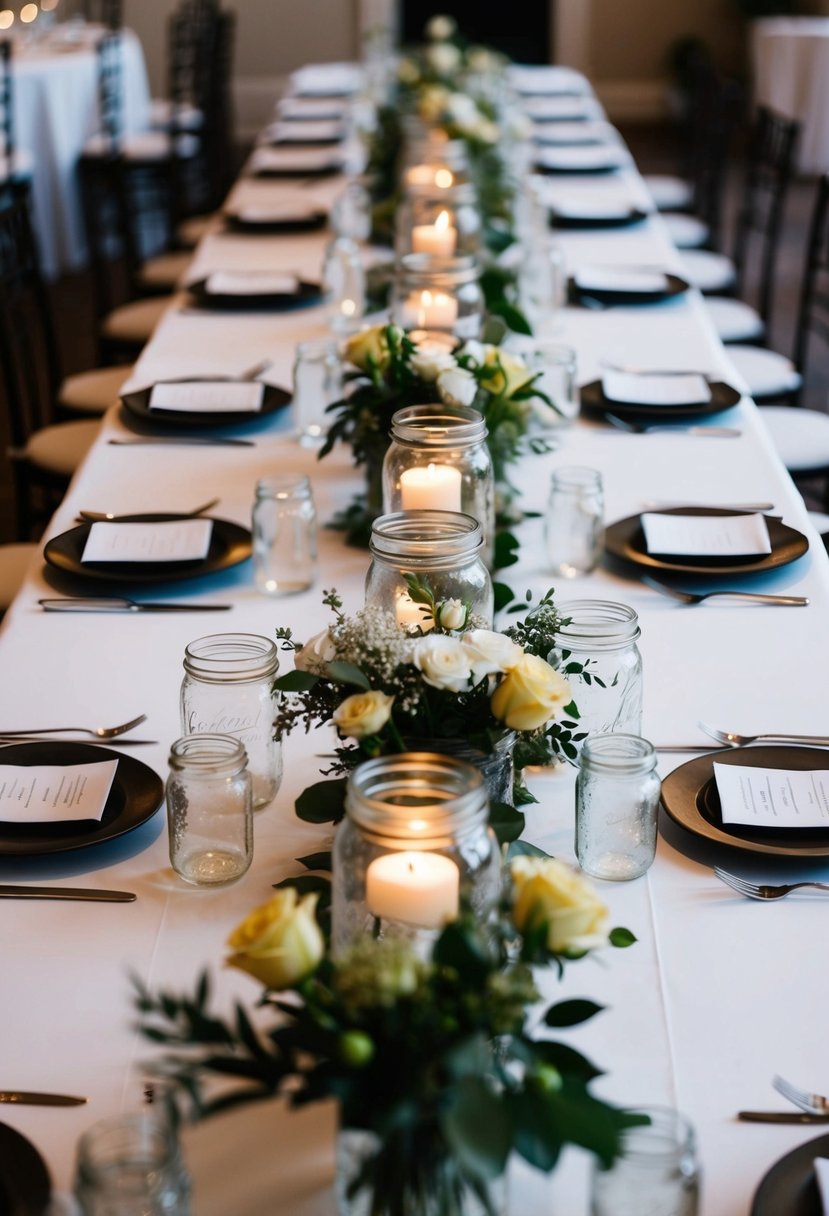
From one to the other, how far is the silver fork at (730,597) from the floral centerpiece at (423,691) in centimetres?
72

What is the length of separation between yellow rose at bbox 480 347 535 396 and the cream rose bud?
101 cm

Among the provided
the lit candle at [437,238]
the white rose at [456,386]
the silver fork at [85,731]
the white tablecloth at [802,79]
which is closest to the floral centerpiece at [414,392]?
the white rose at [456,386]

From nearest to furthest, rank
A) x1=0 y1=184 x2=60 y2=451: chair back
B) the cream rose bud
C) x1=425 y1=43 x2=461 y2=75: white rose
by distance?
the cream rose bud → x1=0 y1=184 x2=60 y2=451: chair back → x1=425 y1=43 x2=461 y2=75: white rose

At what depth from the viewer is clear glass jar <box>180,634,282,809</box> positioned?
59.3 inches

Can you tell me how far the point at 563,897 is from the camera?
3.08ft

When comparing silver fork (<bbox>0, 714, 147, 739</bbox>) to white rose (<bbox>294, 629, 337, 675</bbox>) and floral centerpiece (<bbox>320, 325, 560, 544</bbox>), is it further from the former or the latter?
floral centerpiece (<bbox>320, 325, 560, 544</bbox>)

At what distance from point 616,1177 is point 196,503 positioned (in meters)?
1.64

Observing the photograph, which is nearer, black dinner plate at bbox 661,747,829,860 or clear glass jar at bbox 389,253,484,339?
black dinner plate at bbox 661,747,829,860

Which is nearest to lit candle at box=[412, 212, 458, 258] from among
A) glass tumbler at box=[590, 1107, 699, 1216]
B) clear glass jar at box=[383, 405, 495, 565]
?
clear glass jar at box=[383, 405, 495, 565]

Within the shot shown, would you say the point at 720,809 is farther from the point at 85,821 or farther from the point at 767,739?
the point at 85,821

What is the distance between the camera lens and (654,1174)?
89cm

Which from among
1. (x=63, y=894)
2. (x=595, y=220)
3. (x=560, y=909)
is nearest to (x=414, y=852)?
(x=560, y=909)

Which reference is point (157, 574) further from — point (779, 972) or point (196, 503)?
point (779, 972)

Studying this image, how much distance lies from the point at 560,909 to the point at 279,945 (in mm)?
177
